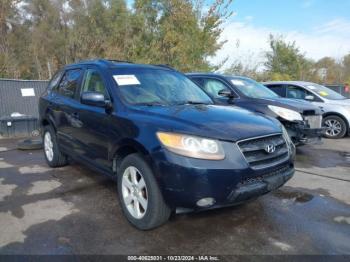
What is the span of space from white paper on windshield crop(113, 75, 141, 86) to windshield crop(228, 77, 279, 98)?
344 centimetres

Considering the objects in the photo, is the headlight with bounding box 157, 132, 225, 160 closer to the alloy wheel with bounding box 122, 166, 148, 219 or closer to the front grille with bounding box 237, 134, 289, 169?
the front grille with bounding box 237, 134, 289, 169

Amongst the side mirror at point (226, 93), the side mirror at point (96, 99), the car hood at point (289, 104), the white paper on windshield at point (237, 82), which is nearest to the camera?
the side mirror at point (96, 99)

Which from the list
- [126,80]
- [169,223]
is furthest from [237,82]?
[169,223]

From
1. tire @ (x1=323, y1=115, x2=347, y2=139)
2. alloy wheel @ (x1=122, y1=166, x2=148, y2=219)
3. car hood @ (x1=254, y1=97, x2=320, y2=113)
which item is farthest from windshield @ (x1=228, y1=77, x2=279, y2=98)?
alloy wheel @ (x1=122, y1=166, x2=148, y2=219)

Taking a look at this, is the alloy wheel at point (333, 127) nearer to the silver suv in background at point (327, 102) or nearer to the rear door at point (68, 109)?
the silver suv in background at point (327, 102)

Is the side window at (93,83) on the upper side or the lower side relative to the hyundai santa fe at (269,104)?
upper

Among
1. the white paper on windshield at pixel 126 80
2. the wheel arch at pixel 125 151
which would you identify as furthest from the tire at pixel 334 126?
the wheel arch at pixel 125 151

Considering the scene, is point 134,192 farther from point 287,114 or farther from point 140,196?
point 287,114

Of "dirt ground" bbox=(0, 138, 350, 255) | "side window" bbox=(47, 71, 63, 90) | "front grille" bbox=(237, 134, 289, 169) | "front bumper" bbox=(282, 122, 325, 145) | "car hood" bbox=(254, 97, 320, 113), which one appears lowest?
"dirt ground" bbox=(0, 138, 350, 255)

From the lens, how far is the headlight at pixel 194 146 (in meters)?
2.82

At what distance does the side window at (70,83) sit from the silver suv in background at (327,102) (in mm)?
6498

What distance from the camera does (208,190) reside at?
279 cm

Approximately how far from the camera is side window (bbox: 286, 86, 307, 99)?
9375 mm

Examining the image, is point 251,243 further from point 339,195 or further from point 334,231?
point 339,195
